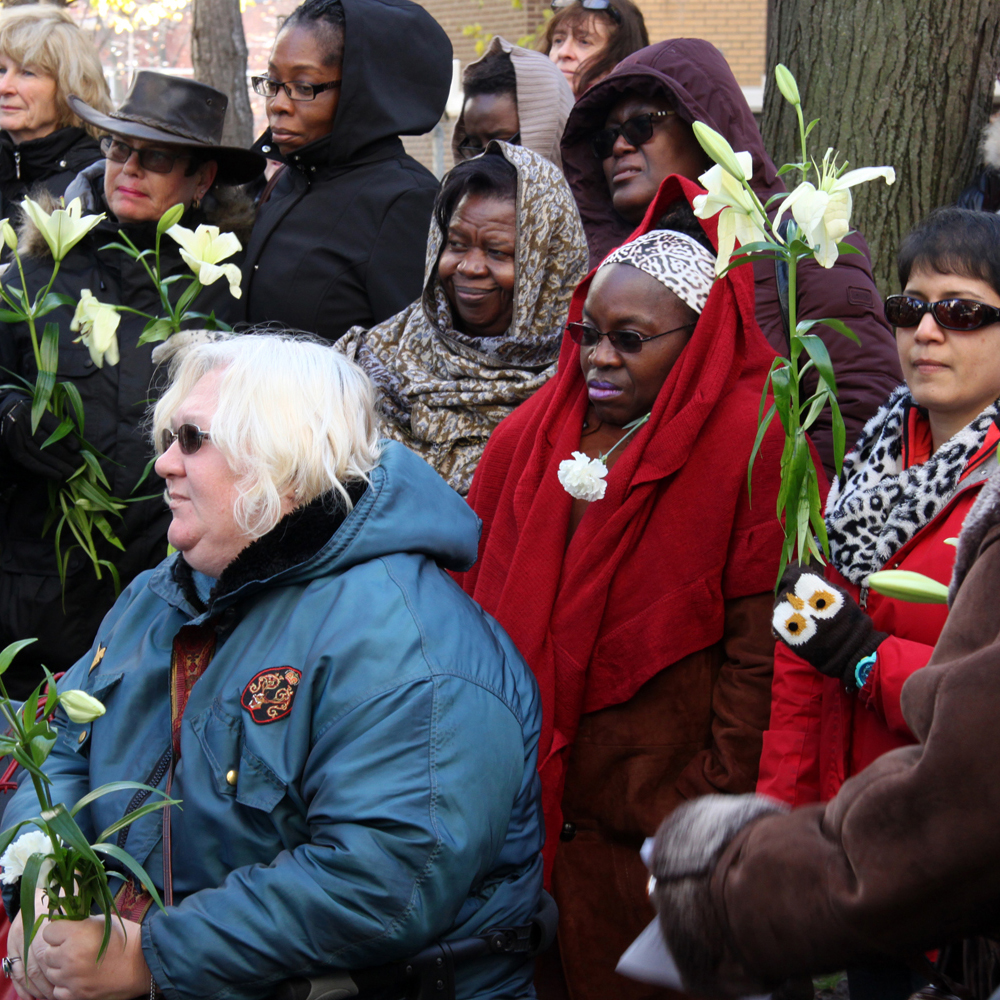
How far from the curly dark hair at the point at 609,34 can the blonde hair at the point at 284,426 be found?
8.31 feet

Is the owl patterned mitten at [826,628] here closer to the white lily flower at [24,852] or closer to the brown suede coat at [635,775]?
the brown suede coat at [635,775]

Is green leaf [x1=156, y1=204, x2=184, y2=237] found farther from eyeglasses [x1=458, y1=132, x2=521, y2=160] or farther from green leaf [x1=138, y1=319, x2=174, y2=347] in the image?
eyeglasses [x1=458, y1=132, x2=521, y2=160]

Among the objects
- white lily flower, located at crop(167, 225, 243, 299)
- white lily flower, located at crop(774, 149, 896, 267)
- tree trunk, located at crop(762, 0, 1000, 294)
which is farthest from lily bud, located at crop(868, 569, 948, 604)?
tree trunk, located at crop(762, 0, 1000, 294)

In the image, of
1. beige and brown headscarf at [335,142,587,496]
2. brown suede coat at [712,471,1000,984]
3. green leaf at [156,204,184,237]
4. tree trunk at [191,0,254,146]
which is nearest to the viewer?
brown suede coat at [712,471,1000,984]

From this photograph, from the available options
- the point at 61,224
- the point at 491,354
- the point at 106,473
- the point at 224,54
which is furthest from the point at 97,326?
the point at 224,54

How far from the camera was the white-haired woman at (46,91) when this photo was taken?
4.31 m

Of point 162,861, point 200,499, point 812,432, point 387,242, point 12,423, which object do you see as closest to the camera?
point 162,861

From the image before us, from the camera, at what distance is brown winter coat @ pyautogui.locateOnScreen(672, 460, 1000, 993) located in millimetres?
1072

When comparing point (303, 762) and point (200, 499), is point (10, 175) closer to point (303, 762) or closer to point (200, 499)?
point (200, 499)

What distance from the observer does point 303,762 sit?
1879 millimetres

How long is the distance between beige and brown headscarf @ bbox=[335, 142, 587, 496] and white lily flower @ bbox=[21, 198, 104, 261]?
86 centimetres

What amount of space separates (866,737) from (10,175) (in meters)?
4.00

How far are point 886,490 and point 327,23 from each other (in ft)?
7.77

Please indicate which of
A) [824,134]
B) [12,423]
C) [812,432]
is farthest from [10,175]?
[812,432]
